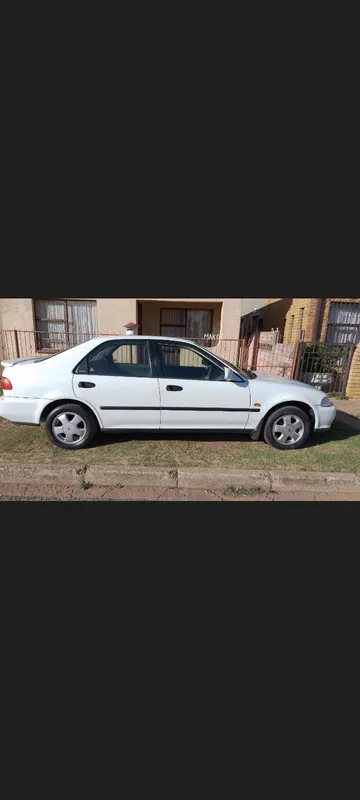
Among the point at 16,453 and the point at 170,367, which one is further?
the point at 170,367

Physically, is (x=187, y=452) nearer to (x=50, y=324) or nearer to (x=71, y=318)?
(x=71, y=318)

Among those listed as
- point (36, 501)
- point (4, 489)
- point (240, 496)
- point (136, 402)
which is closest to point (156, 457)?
point (136, 402)

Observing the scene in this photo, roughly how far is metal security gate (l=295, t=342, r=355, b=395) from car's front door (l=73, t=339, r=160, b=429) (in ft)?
16.3

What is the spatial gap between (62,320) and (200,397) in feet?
26.8

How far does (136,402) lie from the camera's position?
12.6ft

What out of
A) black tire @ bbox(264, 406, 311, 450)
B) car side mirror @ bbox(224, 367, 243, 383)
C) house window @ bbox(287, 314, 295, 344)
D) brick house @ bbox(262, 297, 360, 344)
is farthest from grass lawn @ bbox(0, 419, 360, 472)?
house window @ bbox(287, 314, 295, 344)

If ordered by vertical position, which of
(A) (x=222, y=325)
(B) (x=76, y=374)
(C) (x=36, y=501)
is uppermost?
(A) (x=222, y=325)

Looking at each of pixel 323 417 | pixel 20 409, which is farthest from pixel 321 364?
pixel 20 409

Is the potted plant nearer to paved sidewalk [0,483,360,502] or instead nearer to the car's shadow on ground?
the car's shadow on ground

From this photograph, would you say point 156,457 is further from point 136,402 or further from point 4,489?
point 4,489

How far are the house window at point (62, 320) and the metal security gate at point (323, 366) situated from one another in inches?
267

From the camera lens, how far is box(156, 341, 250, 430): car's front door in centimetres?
384

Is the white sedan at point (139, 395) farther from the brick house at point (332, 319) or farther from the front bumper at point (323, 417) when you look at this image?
the brick house at point (332, 319)

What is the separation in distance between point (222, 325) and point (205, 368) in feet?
22.3
